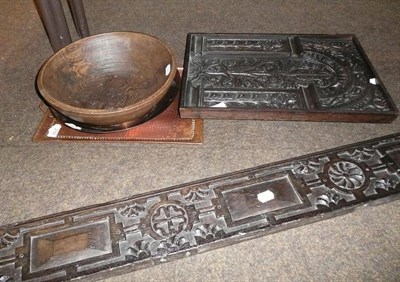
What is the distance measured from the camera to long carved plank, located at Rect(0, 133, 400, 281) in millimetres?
883

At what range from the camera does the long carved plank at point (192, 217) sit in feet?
2.90

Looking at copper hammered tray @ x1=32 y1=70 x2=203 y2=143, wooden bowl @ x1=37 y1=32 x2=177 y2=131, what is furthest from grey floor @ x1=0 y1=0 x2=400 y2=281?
wooden bowl @ x1=37 y1=32 x2=177 y2=131

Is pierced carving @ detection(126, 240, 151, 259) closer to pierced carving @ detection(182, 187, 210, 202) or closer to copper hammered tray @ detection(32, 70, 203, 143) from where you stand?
pierced carving @ detection(182, 187, 210, 202)

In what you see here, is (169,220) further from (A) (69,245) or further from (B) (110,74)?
(B) (110,74)

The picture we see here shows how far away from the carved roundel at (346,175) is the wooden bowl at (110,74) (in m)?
0.63

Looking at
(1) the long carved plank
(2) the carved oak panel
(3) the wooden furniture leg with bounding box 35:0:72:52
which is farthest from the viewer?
(3) the wooden furniture leg with bounding box 35:0:72:52

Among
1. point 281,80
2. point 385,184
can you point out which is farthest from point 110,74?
point 385,184

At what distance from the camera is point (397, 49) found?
1559 millimetres

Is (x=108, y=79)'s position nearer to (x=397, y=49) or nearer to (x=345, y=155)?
(x=345, y=155)

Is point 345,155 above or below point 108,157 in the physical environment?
below

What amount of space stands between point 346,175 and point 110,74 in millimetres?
970

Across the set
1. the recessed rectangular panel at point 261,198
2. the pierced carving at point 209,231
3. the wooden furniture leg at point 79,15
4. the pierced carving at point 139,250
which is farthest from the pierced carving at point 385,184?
the wooden furniture leg at point 79,15

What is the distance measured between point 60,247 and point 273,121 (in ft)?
2.82

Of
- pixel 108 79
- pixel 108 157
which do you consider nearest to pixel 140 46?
pixel 108 79
